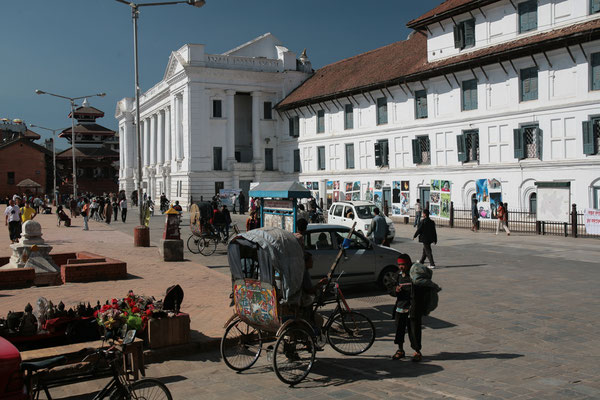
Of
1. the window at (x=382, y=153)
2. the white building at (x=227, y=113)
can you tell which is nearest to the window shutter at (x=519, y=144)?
the window at (x=382, y=153)

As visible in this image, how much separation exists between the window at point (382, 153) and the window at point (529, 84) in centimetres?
1265

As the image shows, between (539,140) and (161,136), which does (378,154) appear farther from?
(161,136)

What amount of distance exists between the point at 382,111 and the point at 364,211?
18.6m

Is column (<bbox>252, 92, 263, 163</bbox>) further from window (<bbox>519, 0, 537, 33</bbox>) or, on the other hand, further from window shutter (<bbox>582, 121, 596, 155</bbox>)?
window shutter (<bbox>582, 121, 596, 155</bbox>)

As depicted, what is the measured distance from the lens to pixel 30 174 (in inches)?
3546

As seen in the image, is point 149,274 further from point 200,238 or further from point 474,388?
point 474,388

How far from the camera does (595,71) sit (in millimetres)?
29594

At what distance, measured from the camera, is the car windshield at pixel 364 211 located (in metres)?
27.6

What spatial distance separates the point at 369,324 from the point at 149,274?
30.2 ft

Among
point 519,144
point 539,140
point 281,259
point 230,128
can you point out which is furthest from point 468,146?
point 281,259

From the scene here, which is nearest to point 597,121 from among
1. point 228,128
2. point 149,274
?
point 149,274

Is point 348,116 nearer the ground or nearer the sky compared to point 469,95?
nearer the sky

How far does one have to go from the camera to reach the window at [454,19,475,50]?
36.9m

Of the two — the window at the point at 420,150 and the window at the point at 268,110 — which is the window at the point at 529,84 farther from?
the window at the point at 268,110
